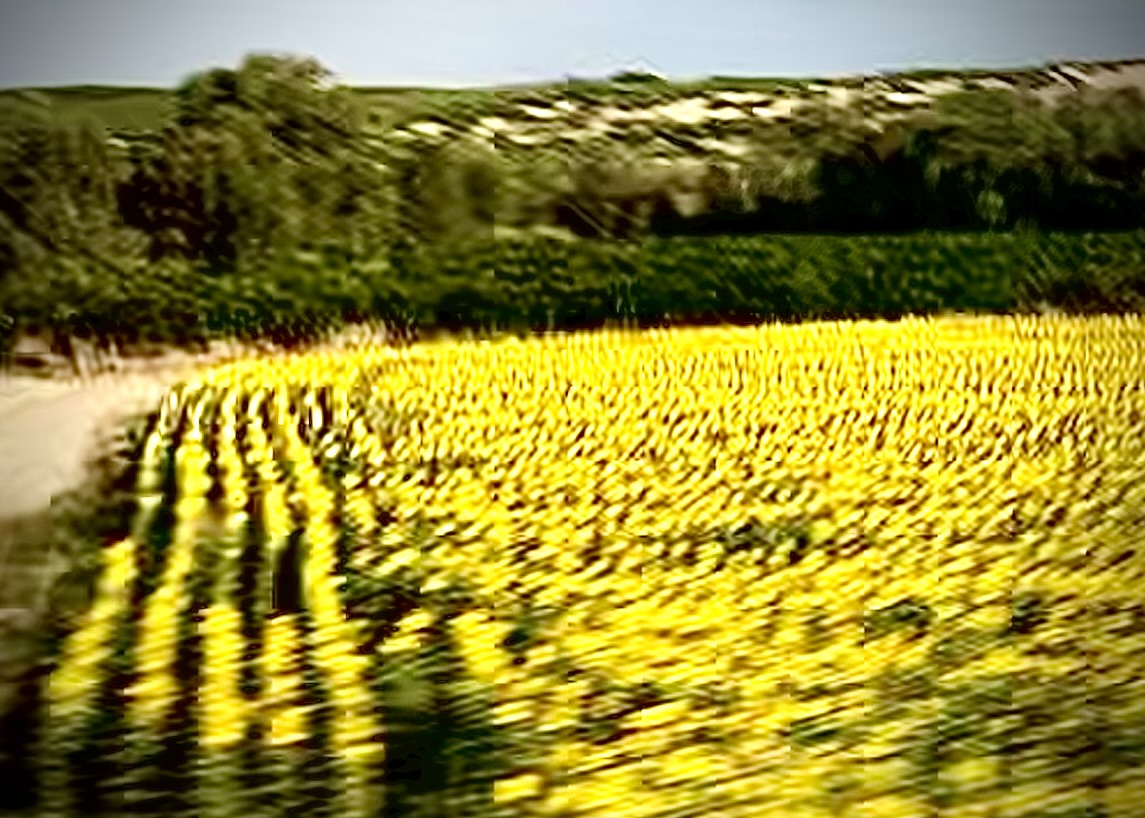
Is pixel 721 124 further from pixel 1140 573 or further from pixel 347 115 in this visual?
pixel 1140 573

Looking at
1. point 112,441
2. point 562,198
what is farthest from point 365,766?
point 562,198

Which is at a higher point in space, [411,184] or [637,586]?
[411,184]

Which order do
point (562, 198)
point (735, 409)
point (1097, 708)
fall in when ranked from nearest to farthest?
1. point (1097, 708)
2. point (562, 198)
3. point (735, 409)

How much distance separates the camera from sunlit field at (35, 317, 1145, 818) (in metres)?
1.46

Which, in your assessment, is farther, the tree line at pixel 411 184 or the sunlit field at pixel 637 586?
the tree line at pixel 411 184

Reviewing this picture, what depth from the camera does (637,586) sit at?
6.31ft

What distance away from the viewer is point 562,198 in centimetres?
Answer: 232

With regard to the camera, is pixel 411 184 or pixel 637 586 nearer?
pixel 637 586

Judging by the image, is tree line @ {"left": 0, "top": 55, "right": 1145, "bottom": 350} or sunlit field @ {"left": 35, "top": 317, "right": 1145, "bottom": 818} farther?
tree line @ {"left": 0, "top": 55, "right": 1145, "bottom": 350}

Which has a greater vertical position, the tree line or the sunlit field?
the tree line

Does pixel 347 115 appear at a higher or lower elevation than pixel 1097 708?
higher

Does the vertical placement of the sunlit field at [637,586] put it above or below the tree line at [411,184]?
below

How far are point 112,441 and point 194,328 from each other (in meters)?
0.21

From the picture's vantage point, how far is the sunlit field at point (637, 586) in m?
1.46
